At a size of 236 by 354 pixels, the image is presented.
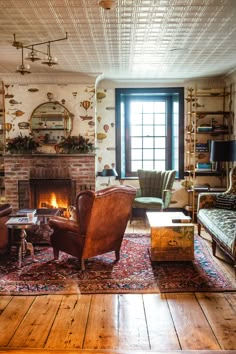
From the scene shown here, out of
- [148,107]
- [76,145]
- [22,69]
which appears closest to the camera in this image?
[22,69]

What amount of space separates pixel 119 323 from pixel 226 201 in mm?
3061

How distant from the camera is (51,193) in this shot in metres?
6.95

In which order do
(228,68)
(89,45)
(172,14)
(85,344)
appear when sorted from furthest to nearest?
(228,68)
(89,45)
(172,14)
(85,344)

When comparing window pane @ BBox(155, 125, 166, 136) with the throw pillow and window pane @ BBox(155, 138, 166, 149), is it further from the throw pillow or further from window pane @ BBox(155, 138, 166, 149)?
the throw pillow

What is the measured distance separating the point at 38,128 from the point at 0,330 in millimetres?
4606

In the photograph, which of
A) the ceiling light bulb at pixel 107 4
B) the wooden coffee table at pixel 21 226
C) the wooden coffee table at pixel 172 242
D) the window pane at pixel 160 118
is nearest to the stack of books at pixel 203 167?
the window pane at pixel 160 118

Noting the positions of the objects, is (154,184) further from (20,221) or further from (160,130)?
(20,221)

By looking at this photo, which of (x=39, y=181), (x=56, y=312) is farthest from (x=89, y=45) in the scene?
(x=56, y=312)

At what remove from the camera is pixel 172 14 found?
3.77 meters

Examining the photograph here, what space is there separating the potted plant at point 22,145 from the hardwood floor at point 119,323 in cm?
373

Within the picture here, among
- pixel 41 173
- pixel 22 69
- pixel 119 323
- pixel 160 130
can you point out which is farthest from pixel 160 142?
pixel 119 323

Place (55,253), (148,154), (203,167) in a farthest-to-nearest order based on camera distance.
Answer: (148,154) → (203,167) → (55,253)

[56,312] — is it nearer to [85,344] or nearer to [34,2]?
[85,344]

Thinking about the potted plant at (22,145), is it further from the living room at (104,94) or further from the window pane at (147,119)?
the window pane at (147,119)
